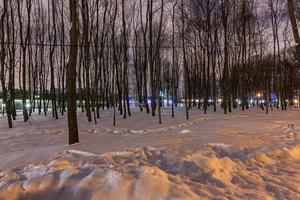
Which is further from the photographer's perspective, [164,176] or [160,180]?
Result: [164,176]

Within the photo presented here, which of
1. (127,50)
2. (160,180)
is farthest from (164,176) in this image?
(127,50)

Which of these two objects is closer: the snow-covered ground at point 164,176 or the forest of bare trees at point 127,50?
the snow-covered ground at point 164,176

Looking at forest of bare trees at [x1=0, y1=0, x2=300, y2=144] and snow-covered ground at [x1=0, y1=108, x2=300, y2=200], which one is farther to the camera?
forest of bare trees at [x1=0, y1=0, x2=300, y2=144]

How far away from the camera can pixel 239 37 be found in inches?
1334

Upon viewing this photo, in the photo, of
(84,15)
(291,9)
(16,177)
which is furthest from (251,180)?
(84,15)

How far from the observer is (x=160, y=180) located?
202 inches

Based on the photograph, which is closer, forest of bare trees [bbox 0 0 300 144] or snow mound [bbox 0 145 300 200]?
snow mound [bbox 0 145 300 200]

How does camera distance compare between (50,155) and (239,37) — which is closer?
(50,155)

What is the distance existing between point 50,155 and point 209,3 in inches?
855

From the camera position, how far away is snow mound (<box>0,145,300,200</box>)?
4.85 m

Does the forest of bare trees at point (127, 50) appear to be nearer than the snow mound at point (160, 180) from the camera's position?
No

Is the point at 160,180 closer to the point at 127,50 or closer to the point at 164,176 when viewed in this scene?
the point at 164,176

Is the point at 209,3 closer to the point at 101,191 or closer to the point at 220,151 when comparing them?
the point at 220,151

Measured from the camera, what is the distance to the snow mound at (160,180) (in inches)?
191
